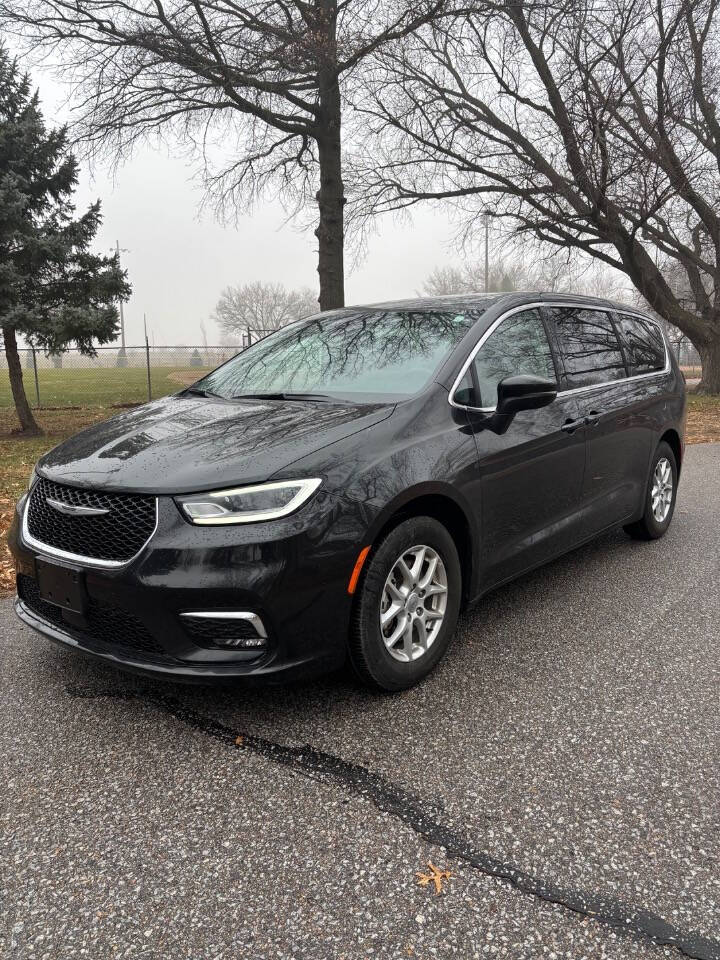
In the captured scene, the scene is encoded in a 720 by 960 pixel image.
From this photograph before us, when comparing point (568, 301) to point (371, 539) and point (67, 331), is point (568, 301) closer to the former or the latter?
point (371, 539)

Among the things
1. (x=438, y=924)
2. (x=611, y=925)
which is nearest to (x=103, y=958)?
(x=438, y=924)

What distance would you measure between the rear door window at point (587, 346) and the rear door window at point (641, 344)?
16 cm

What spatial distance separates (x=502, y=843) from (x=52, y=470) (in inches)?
87.0

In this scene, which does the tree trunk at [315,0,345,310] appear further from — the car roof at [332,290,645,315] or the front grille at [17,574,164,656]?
the front grille at [17,574,164,656]

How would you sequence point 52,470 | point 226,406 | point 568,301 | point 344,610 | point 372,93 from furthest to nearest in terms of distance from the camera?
point 372,93, point 568,301, point 226,406, point 52,470, point 344,610

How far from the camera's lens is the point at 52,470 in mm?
2955

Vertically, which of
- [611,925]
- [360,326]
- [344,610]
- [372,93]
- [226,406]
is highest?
[372,93]

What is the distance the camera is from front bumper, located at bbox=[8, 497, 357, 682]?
8.02 feet

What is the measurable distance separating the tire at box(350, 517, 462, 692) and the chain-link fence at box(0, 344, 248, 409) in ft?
43.3

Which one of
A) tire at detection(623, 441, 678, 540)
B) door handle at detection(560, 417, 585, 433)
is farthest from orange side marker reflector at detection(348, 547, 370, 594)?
tire at detection(623, 441, 678, 540)

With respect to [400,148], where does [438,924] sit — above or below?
below

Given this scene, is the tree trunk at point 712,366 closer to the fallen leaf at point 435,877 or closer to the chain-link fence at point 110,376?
the chain-link fence at point 110,376

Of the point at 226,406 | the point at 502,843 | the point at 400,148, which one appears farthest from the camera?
the point at 400,148

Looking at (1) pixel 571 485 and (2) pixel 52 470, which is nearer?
(2) pixel 52 470
